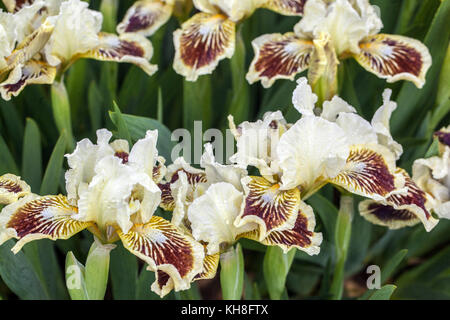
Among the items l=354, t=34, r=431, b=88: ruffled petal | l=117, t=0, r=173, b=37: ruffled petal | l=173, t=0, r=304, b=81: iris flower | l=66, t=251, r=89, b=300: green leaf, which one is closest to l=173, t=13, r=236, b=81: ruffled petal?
l=173, t=0, r=304, b=81: iris flower

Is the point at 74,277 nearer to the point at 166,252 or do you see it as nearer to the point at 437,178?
the point at 166,252

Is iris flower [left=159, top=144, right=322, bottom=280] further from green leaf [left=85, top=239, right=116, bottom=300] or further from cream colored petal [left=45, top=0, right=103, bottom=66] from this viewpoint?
cream colored petal [left=45, top=0, right=103, bottom=66]

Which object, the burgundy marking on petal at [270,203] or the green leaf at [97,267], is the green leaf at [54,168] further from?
the burgundy marking on petal at [270,203]

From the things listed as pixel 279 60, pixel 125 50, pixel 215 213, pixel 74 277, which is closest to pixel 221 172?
pixel 215 213

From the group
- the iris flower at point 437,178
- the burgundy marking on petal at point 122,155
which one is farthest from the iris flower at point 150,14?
the iris flower at point 437,178

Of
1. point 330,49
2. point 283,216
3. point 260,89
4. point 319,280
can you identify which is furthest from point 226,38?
point 319,280

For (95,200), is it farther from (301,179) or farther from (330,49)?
(330,49)
